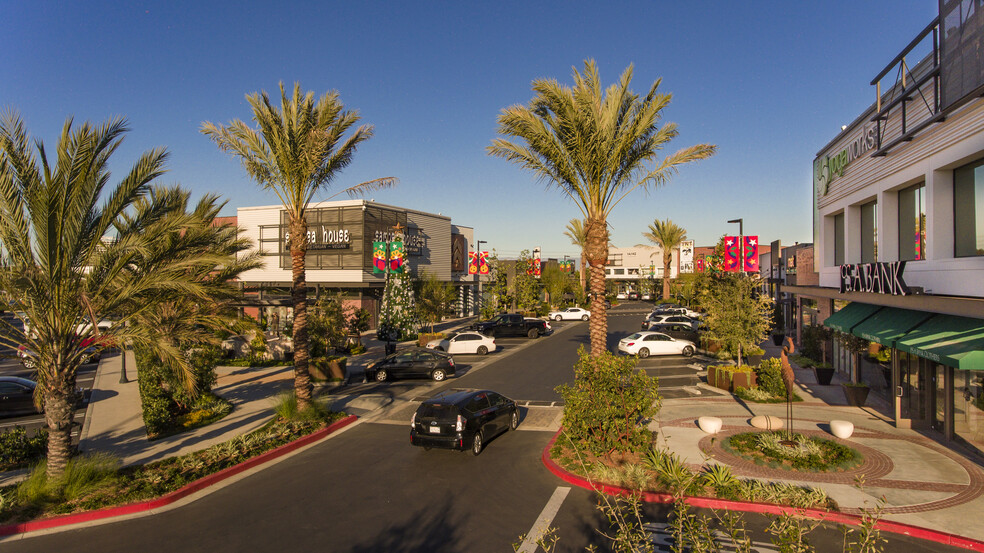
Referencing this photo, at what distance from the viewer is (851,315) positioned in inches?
771

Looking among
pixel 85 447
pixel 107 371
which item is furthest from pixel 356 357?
pixel 85 447

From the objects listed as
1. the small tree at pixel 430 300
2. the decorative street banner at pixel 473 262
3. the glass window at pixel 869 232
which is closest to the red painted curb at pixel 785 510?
the glass window at pixel 869 232

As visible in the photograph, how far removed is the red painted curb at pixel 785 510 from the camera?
8609mm

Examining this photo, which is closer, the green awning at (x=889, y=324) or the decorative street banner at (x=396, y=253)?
the green awning at (x=889, y=324)

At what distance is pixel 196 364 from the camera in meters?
18.3

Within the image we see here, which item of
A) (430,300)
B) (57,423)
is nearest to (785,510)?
(57,423)

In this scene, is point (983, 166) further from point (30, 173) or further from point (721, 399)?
point (30, 173)

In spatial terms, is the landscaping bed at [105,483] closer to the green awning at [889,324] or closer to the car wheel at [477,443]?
the car wheel at [477,443]

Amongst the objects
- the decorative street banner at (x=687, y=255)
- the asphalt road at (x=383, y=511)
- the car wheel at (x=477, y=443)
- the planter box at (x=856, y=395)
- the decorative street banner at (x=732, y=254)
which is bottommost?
the asphalt road at (x=383, y=511)

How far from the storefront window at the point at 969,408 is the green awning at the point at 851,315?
470 centimetres

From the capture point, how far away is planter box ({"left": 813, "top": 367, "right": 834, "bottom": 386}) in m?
21.4

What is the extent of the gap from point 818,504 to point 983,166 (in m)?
8.86

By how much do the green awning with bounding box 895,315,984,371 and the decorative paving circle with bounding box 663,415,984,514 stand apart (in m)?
2.30

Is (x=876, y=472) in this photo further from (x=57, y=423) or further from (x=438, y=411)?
(x=57, y=423)
